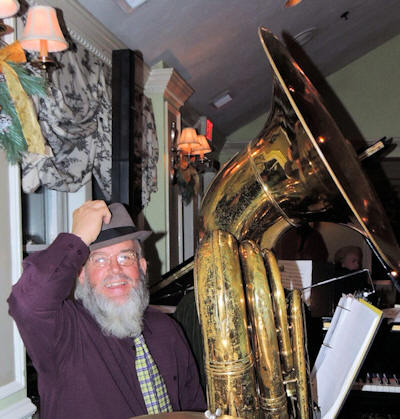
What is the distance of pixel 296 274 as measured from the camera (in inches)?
85.3

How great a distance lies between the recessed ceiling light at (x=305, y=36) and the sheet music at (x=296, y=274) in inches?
122

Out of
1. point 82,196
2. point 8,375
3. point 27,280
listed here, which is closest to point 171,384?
point 27,280

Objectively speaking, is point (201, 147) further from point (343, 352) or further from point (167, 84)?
point (343, 352)

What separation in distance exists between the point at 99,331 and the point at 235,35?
112 inches

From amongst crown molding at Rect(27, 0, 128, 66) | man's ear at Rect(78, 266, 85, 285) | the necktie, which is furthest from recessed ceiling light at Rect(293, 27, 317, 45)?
the necktie

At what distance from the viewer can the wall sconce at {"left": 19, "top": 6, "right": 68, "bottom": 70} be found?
1680mm

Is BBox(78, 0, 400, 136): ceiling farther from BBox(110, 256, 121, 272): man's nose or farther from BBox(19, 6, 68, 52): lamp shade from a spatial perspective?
BBox(110, 256, 121, 272): man's nose

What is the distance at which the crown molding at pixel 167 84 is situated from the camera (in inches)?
136

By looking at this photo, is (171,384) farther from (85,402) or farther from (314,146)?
(314,146)

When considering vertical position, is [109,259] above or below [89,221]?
below

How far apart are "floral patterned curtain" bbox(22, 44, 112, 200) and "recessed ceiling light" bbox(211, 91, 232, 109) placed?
2.35 meters

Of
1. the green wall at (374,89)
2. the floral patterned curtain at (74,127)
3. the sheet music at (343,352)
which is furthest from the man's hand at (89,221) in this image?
the green wall at (374,89)

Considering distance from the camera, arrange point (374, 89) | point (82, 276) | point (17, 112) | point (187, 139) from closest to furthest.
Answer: point (82, 276) < point (17, 112) < point (187, 139) < point (374, 89)

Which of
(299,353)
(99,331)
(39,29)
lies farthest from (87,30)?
(299,353)
